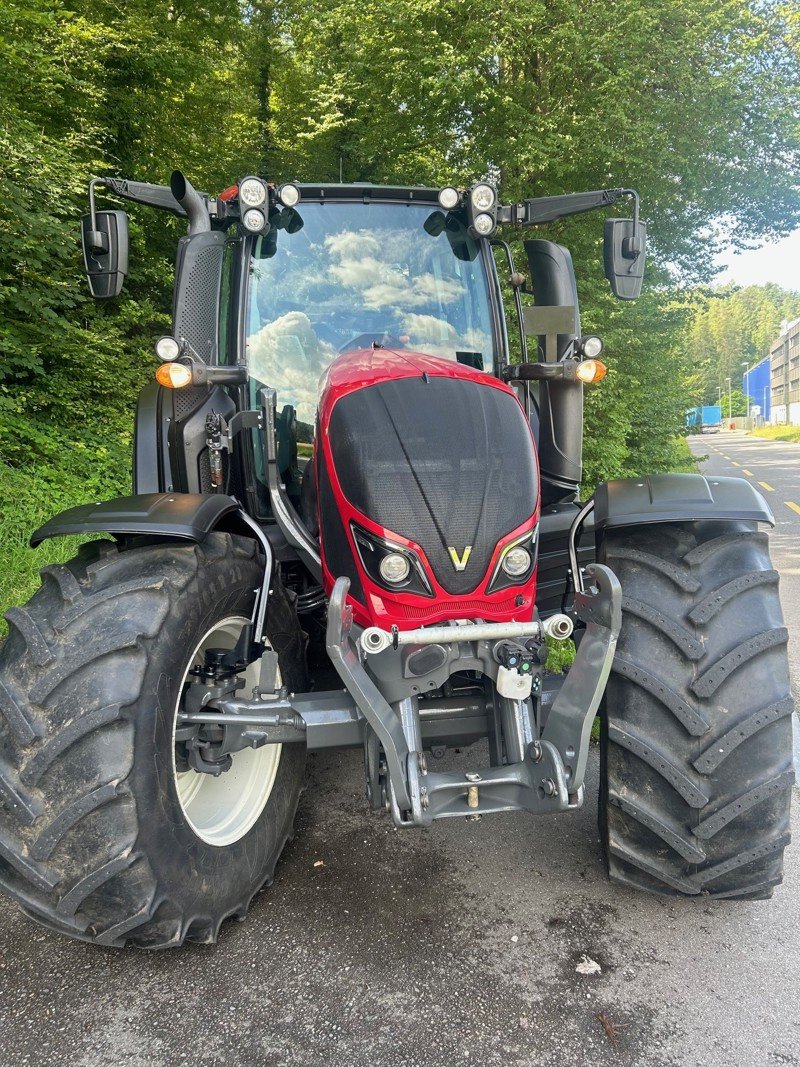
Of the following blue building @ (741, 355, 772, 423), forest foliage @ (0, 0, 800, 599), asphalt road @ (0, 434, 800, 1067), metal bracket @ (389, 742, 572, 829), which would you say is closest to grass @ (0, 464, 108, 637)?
forest foliage @ (0, 0, 800, 599)

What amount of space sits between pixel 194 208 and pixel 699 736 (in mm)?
2826

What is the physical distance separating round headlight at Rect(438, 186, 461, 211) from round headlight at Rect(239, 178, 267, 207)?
766 mm

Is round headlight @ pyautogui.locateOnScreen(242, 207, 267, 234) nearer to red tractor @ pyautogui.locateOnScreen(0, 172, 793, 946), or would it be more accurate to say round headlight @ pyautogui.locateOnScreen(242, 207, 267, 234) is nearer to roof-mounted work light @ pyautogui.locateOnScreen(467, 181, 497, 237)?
red tractor @ pyautogui.locateOnScreen(0, 172, 793, 946)

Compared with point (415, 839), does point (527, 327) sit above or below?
above

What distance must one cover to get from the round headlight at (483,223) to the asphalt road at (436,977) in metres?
2.56

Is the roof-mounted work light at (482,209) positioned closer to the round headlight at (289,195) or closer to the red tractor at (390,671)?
the round headlight at (289,195)

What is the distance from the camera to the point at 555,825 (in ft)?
9.87

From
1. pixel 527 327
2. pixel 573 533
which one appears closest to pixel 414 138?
pixel 527 327

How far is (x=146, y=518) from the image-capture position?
2.31 m

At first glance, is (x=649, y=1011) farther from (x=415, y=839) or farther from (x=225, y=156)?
(x=225, y=156)

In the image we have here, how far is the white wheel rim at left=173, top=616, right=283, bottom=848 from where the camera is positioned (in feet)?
8.31

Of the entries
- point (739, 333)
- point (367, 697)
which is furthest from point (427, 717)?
point (739, 333)

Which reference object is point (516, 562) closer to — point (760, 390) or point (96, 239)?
point (96, 239)

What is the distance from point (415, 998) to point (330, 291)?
2620mm
